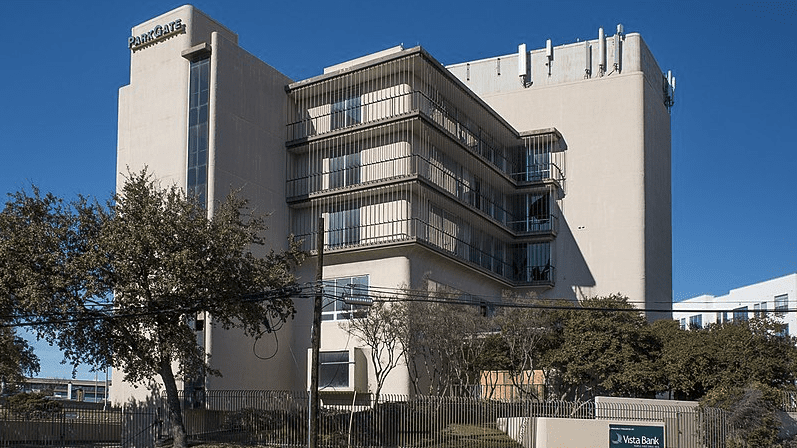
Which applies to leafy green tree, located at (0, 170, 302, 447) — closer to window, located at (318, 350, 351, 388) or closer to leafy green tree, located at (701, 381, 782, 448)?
window, located at (318, 350, 351, 388)

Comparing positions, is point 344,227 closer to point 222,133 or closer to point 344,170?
point 344,170

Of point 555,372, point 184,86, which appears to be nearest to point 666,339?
point 555,372

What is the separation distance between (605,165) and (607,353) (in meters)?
17.3

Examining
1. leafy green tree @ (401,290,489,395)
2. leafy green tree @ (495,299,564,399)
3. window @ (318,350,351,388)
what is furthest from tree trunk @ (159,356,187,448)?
leafy green tree @ (495,299,564,399)

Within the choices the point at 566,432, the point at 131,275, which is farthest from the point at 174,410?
the point at 566,432

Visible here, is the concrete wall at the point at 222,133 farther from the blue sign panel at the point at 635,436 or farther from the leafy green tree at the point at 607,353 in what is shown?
the blue sign panel at the point at 635,436

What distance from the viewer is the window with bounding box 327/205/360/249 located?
1911 inches

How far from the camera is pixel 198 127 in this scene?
47.0 metres

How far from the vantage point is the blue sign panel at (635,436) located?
114 feet

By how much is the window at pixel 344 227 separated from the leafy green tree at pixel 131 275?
518 inches

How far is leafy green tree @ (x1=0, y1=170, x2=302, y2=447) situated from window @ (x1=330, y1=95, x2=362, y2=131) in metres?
16.1

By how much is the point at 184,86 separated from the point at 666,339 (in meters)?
27.4

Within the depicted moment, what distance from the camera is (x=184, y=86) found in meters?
48.2

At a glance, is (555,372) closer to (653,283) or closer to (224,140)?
(653,283)
